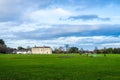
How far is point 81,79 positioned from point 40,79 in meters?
2.87

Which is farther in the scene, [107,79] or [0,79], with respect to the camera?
[107,79]

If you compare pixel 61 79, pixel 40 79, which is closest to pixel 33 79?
pixel 40 79

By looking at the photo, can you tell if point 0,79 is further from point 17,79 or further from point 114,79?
point 114,79

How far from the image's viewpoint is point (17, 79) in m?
22.7

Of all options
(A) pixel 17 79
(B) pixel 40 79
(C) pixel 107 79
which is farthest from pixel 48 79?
(C) pixel 107 79

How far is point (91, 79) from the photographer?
23078 millimetres

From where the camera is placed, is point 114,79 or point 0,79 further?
point 114,79

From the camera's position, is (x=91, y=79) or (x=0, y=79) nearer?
(x=0, y=79)

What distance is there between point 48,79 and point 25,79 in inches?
64.0

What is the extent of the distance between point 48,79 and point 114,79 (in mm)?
4817

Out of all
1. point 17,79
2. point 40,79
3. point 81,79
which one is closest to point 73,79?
point 81,79

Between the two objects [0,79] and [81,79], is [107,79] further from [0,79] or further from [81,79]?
[0,79]

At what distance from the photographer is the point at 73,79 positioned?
22703 mm

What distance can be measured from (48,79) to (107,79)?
428 centimetres
